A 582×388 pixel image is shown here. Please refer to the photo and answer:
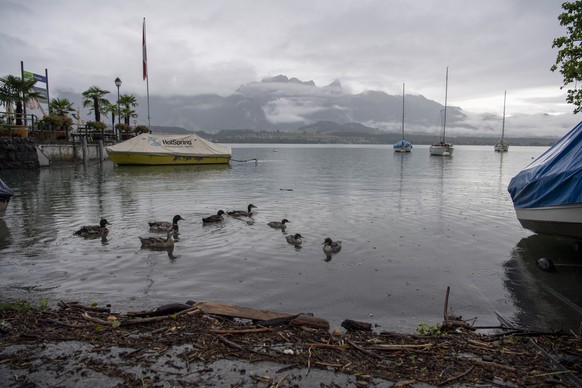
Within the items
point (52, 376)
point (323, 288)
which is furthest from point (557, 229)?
point (52, 376)

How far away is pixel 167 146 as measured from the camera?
53344mm

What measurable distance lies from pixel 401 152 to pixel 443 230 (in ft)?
404

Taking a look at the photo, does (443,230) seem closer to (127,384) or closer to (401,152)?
(127,384)

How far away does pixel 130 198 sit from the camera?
84.5 feet

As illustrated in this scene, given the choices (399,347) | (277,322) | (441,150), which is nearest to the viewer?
(399,347)

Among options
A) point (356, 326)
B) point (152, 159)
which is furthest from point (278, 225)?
point (152, 159)

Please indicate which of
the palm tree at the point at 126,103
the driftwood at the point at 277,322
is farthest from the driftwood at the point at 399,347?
the palm tree at the point at 126,103

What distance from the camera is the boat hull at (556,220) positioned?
40.7 feet

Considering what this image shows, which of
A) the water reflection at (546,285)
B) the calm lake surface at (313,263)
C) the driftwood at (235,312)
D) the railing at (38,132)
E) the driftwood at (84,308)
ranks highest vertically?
the railing at (38,132)

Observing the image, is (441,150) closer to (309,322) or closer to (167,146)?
(167,146)

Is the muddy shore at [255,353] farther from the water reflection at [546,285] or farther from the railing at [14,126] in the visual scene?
the railing at [14,126]

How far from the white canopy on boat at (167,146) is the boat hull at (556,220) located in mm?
44755

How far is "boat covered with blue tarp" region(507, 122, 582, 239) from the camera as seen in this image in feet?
40.5

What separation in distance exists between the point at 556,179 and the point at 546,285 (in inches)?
157
